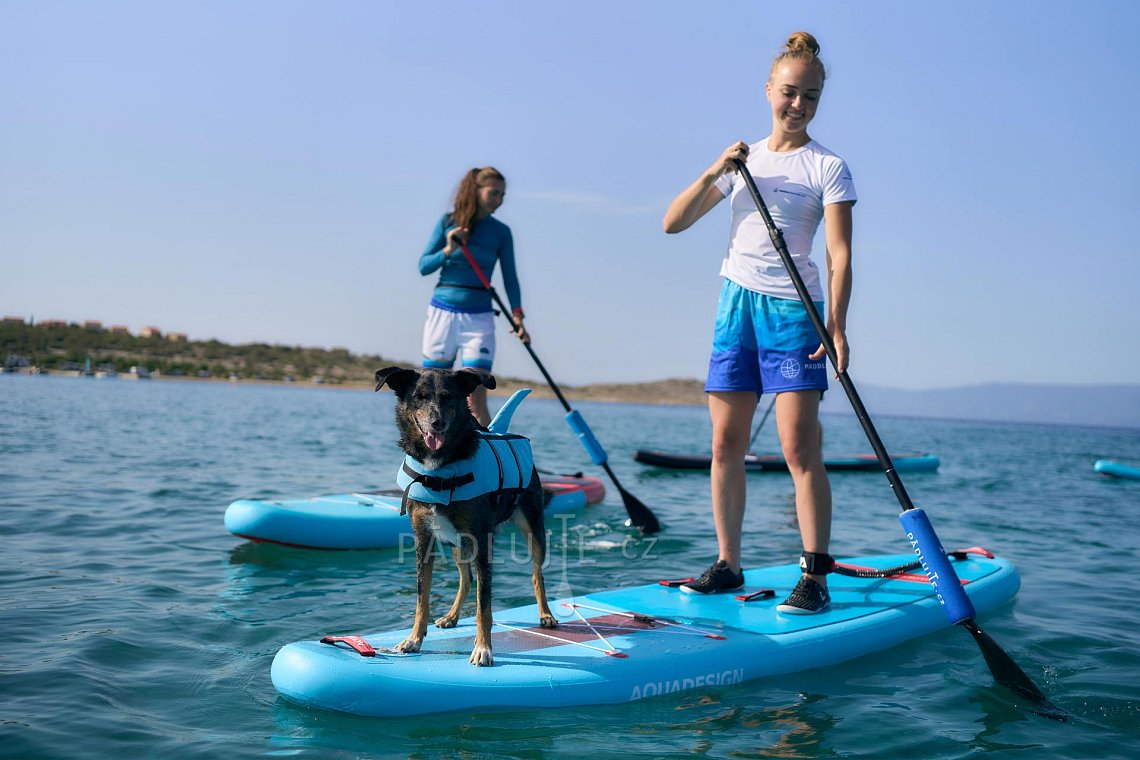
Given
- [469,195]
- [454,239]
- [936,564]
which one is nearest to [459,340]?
[454,239]

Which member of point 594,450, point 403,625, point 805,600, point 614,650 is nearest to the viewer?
point 614,650

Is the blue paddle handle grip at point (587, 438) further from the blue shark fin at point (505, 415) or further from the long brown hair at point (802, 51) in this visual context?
the long brown hair at point (802, 51)

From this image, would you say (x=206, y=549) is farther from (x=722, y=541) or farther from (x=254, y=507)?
(x=722, y=541)

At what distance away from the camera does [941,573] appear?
423 centimetres

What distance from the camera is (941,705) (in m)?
4.13

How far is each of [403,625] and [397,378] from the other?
1.82 meters

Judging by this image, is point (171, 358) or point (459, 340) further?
point (171, 358)

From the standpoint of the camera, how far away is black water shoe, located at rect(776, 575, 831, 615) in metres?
4.82

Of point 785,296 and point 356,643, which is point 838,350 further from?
point 356,643

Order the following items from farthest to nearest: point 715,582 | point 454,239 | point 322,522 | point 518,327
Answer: point 518,327 → point 454,239 → point 322,522 → point 715,582

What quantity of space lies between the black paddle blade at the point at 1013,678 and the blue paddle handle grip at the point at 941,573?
67 mm

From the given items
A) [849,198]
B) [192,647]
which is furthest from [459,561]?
[849,198]

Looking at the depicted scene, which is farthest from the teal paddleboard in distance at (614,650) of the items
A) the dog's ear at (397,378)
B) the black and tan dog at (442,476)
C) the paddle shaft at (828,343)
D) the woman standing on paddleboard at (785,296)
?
the dog's ear at (397,378)

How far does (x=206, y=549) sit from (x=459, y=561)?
3.61m
